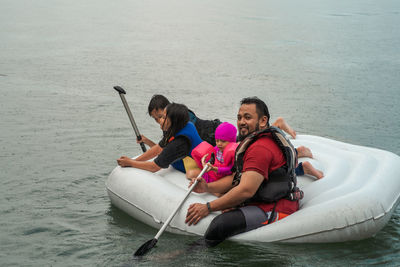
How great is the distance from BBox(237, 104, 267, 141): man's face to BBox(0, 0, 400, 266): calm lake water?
2.59 feet

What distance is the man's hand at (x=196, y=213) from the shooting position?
12.7 feet

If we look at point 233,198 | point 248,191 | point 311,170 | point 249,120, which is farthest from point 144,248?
point 311,170

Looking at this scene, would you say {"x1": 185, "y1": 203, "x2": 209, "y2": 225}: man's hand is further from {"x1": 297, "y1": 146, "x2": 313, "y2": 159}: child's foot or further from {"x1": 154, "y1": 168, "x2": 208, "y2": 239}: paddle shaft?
{"x1": 297, "y1": 146, "x2": 313, "y2": 159}: child's foot

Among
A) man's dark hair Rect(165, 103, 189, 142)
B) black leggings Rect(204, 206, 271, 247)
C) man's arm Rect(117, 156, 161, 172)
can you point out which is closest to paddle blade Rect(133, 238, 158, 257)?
black leggings Rect(204, 206, 271, 247)

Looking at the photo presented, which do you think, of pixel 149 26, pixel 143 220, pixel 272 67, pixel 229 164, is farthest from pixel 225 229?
pixel 149 26

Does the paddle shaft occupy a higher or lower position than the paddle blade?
higher

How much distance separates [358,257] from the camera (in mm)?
3930

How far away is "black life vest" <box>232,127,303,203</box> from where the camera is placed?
364 cm

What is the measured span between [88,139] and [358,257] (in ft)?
12.6

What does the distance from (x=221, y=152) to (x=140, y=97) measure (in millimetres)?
5175

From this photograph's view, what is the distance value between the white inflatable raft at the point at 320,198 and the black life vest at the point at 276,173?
0.71ft

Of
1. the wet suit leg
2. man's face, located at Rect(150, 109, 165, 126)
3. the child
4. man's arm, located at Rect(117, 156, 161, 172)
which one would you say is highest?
man's face, located at Rect(150, 109, 165, 126)

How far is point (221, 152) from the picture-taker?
4082 millimetres

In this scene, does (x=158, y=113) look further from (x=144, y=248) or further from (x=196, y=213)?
(x=144, y=248)
